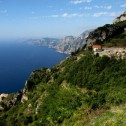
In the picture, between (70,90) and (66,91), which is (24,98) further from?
(70,90)

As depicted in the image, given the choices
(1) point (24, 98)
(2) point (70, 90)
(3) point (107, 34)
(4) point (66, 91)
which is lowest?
(1) point (24, 98)

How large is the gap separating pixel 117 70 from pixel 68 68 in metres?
15.9

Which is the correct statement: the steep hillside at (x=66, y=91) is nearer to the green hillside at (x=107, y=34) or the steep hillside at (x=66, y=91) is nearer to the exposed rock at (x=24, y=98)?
the exposed rock at (x=24, y=98)

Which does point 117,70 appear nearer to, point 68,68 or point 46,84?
point 68,68

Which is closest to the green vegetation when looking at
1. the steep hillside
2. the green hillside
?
the steep hillside

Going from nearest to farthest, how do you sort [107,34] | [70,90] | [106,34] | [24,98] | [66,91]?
1. [70,90]
2. [66,91]
3. [24,98]
4. [106,34]
5. [107,34]

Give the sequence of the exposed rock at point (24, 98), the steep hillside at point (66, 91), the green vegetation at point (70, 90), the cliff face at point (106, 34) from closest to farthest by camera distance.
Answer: the steep hillside at point (66, 91) → the green vegetation at point (70, 90) → the exposed rock at point (24, 98) → the cliff face at point (106, 34)

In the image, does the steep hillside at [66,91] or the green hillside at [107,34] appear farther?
the green hillside at [107,34]

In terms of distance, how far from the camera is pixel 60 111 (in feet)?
171

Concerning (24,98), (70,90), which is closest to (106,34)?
(24,98)

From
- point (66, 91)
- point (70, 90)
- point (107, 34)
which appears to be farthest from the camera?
point (107, 34)

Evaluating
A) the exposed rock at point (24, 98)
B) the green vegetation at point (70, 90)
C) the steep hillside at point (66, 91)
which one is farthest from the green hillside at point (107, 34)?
the exposed rock at point (24, 98)

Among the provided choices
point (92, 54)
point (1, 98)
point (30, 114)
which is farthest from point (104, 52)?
point (1, 98)

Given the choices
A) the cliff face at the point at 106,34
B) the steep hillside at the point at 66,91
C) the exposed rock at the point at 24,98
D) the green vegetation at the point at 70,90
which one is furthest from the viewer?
the cliff face at the point at 106,34
